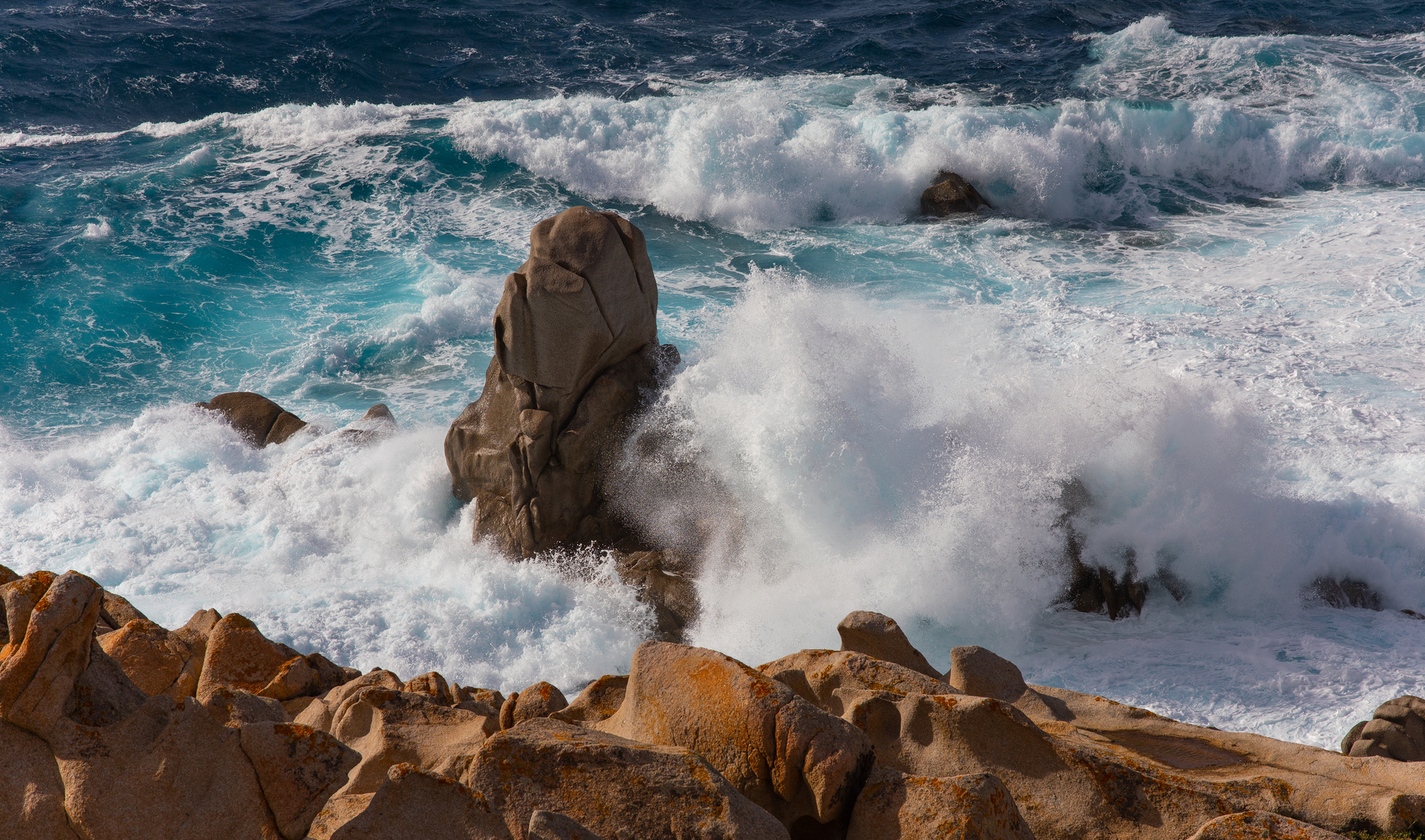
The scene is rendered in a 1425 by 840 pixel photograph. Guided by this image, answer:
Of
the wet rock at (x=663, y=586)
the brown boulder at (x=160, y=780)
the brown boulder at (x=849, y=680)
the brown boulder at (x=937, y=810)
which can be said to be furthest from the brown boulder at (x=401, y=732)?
the wet rock at (x=663, y=586)

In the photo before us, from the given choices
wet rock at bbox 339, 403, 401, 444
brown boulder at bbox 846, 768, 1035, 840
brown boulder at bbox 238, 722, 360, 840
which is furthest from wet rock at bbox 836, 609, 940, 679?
wet rock at bbox 339, 403, 401, 444

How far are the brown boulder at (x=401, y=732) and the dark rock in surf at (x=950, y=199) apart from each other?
51.6 feet

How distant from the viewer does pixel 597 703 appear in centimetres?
449

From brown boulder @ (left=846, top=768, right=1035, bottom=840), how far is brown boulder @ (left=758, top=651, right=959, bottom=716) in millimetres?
976

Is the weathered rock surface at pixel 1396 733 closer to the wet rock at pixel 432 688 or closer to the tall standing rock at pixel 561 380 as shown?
the wet rock at pixel 432 688

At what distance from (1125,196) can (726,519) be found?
14041 millimetres

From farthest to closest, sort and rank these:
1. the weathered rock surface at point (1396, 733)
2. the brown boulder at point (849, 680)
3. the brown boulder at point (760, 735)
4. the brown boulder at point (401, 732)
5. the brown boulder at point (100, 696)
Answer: the weathered rock surface at point (1396, 733) < the brown boulder at point (849, 680) < the brown boulder at point (401, 732) < the brown boulder at point (760, 735) < the brown boulder at point (100, 696)

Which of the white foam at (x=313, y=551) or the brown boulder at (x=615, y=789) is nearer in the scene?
the brown boulder at (x=615, y=789)

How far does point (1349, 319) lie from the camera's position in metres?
12.2

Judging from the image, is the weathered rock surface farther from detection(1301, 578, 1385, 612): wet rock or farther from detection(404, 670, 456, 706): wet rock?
detection(404, 670, 456, 706): wet rock

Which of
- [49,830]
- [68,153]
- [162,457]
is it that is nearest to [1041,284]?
[162,457]

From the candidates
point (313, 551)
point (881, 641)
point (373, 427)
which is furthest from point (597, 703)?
point (373, 427)

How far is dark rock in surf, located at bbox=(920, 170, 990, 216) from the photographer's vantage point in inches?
709

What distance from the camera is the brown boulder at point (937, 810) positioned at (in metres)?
2.94
